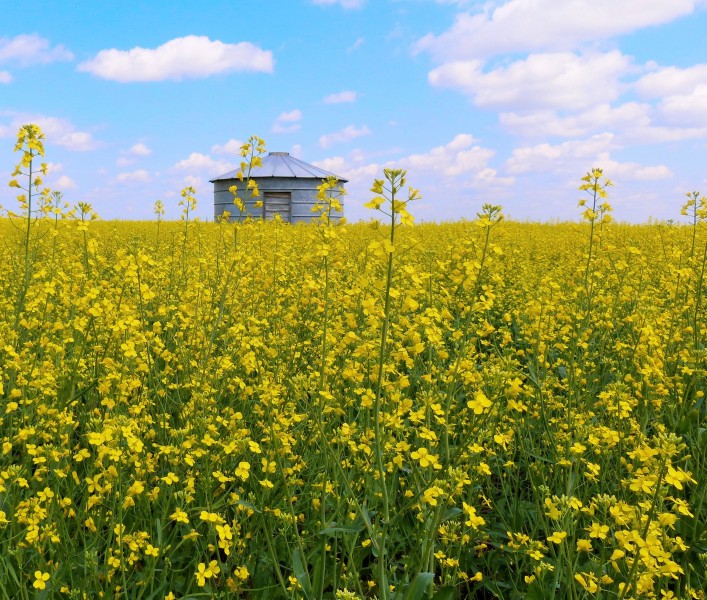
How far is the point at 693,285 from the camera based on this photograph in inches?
230

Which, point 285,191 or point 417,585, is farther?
point 285,191

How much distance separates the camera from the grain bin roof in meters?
23.3

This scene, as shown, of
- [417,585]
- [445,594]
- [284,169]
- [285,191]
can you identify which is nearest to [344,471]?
[445,594]

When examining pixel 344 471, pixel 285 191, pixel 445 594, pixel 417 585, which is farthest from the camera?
pixel 285 191

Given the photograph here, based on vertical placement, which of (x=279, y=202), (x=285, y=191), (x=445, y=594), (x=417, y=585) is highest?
(x=285, y=191)

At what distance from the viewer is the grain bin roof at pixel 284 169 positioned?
23.3 metres

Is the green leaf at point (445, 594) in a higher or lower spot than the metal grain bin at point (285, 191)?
lower

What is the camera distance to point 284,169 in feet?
77.6

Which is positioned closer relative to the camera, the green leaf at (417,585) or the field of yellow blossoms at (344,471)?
the green leaf at (417,585)

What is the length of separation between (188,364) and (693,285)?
4.93 metres

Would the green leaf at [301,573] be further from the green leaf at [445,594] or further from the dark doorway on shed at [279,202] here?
the dark doorway on shed at [279,202]

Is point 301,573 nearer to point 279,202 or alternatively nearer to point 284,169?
point 279,202

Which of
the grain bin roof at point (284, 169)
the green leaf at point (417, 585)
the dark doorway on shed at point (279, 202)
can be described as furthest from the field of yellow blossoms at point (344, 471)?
the grain bin roof at point (284, 169)

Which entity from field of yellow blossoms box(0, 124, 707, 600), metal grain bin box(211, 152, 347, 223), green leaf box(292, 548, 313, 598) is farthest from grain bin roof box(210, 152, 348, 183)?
green leaf box(292, 548, 313, 598)
